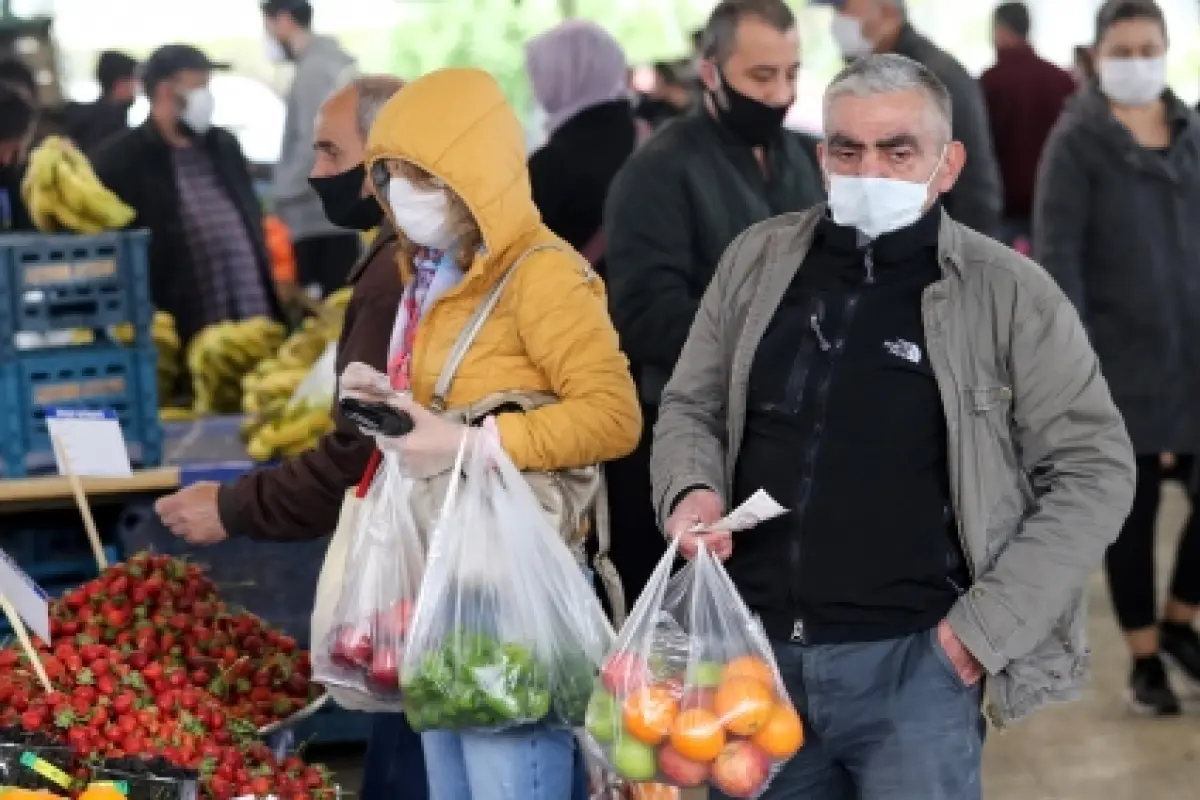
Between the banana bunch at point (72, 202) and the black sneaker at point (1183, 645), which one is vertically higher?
the banana bunch at point (72, 202)

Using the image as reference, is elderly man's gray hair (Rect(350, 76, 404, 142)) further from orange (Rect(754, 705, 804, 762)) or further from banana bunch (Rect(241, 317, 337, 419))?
A: orange (Rect(754, 705, 804, 762))

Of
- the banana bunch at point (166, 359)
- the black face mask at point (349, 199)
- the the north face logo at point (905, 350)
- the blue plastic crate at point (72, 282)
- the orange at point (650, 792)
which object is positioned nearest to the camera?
the the north face logo at point (905, 350)

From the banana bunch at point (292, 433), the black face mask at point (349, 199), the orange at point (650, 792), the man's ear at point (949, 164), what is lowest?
the orange at point (650, 792)

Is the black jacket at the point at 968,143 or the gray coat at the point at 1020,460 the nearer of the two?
the gray coat at the point at 1020,460

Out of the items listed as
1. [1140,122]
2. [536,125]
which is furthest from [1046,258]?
[536,125]

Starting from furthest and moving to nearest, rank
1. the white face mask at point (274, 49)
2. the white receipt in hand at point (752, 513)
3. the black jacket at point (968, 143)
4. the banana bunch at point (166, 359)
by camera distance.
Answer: the white face mask at point (274, 49) → the banana bunch at point (166, 359) → the black jacket at point (968, 143) → the white receipt in hand at point (752, 513)

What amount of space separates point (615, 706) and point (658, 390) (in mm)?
1681

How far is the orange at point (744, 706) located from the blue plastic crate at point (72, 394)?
2.46m

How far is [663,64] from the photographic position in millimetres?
10945

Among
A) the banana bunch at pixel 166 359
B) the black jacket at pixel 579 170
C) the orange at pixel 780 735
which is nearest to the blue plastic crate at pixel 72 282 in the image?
the black jacket at pixel 579 170

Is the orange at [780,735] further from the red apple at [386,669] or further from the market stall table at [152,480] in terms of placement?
the market stall table at [152,480]

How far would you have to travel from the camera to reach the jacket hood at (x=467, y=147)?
3416 millimetres

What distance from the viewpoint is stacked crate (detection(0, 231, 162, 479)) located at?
496 cm

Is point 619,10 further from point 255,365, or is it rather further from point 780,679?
point 780,679
